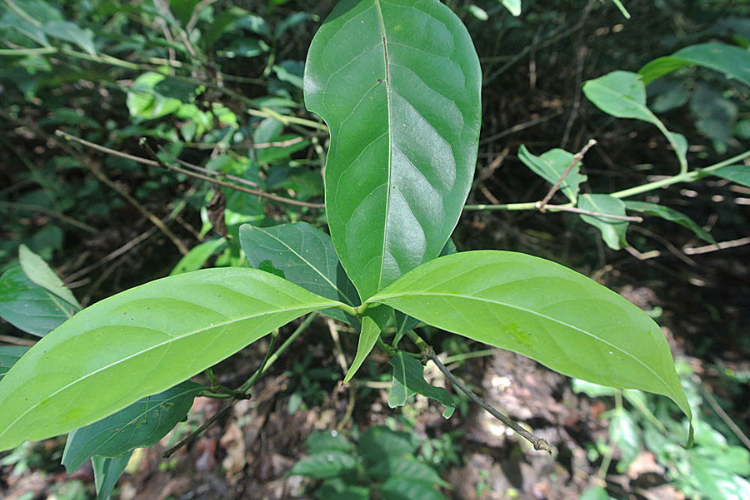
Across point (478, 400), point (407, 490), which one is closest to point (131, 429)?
point (478, 400)

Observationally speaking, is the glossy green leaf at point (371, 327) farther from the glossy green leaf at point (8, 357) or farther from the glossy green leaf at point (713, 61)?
the glossy green leaf at point (713, 61)

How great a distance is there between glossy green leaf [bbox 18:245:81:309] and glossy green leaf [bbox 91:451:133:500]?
0.24m

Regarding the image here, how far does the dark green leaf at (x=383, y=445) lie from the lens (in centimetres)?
127

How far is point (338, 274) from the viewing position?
1.78 ft

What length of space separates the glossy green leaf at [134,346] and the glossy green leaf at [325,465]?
41.8 inches

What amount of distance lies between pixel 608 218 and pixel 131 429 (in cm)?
83

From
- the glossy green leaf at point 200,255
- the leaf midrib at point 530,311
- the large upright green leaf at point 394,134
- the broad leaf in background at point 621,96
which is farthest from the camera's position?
the glossy green leaf at point 200,255

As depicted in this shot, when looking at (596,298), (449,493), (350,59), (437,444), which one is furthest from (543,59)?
(449,493)

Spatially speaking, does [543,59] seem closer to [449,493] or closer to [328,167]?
[328,167]

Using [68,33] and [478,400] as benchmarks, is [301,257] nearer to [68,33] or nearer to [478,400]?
[478,400]

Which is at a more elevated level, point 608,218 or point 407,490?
point 608,218

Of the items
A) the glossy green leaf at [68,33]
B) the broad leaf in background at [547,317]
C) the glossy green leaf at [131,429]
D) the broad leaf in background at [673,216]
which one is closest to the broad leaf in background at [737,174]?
the broad leaf in background at [673,216]

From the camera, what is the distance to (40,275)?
1.83 ft

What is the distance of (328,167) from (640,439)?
2043 millimetres
